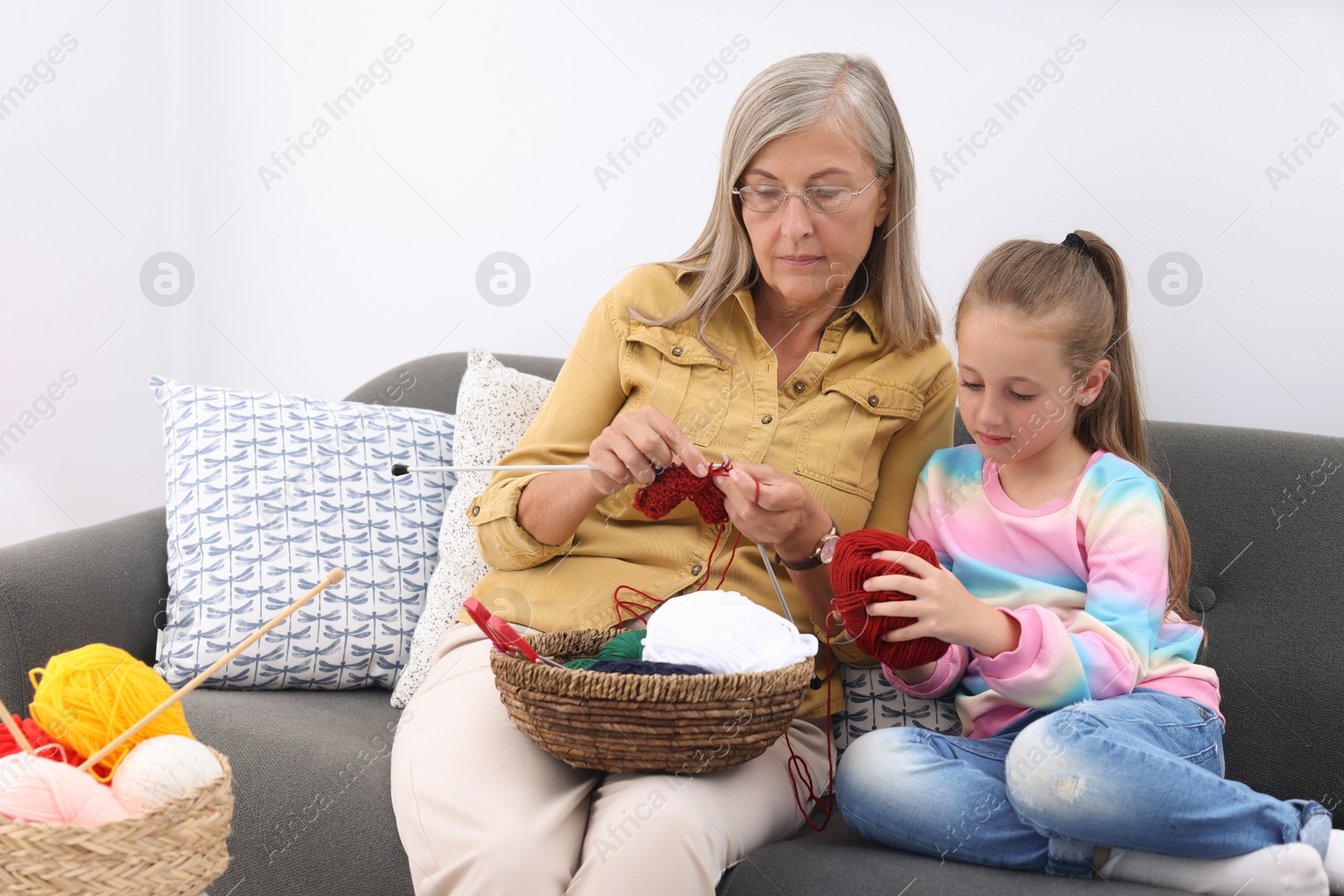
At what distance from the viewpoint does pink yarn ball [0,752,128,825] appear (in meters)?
0.76

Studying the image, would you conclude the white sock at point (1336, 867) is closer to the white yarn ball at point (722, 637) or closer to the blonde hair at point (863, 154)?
the white yarn ball at point (722, 637)

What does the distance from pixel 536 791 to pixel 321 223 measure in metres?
1.74

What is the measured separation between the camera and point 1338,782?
1.40 meters

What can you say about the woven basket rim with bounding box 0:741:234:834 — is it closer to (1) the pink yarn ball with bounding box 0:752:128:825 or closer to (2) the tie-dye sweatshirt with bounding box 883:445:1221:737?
(1) the pink yarn ball with bounding box 0:752:128:825

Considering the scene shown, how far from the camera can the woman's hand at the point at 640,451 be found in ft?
3.96

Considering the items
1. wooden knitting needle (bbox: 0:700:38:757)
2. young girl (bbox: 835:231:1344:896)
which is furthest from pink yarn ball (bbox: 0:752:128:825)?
young girl (bbox: 835:231:1344:896)

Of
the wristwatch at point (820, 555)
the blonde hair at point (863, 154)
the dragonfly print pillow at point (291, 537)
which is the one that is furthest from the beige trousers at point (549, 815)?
the blonde hair at point (863, 154)

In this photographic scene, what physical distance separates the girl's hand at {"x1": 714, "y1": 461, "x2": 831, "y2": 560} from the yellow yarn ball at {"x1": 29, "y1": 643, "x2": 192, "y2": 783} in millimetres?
625

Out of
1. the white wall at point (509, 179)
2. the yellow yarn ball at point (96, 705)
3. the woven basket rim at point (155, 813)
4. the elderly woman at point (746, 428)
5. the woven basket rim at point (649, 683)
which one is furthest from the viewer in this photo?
the white wall at point (509, 179)

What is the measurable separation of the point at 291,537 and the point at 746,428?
757mm

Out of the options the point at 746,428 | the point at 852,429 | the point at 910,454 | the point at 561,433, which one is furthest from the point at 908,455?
the point at 561,433

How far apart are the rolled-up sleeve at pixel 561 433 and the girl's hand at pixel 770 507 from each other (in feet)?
0.80

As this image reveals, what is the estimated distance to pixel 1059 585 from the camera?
1310mm

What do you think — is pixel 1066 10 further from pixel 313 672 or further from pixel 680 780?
pixel 313 672
